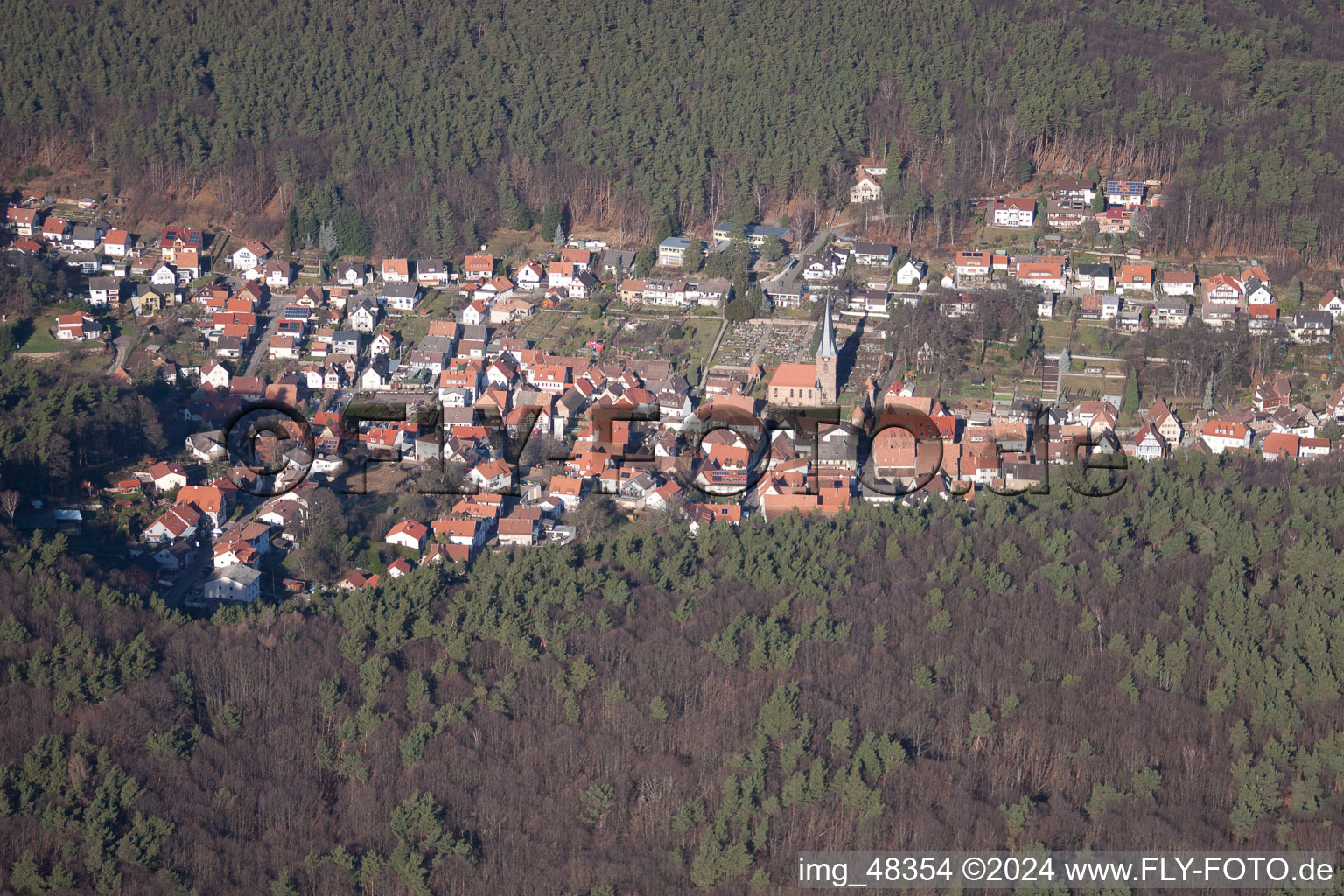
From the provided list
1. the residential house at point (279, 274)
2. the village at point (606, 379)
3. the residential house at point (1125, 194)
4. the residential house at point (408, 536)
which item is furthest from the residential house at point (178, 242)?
the residential house at point (1125, 194)

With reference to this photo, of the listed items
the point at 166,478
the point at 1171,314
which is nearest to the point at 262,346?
the point at 166,478

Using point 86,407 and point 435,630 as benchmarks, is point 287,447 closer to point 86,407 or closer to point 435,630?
point 86,407

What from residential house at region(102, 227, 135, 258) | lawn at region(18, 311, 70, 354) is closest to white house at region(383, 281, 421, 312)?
residential house at region(102, 227, 135, 258)

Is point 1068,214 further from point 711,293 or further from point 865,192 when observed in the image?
point 711,293

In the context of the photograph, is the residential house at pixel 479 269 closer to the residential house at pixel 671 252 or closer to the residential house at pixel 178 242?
the residential house at pixel 671 252

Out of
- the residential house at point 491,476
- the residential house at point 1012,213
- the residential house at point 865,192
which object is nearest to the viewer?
the residential house at point 491,476
